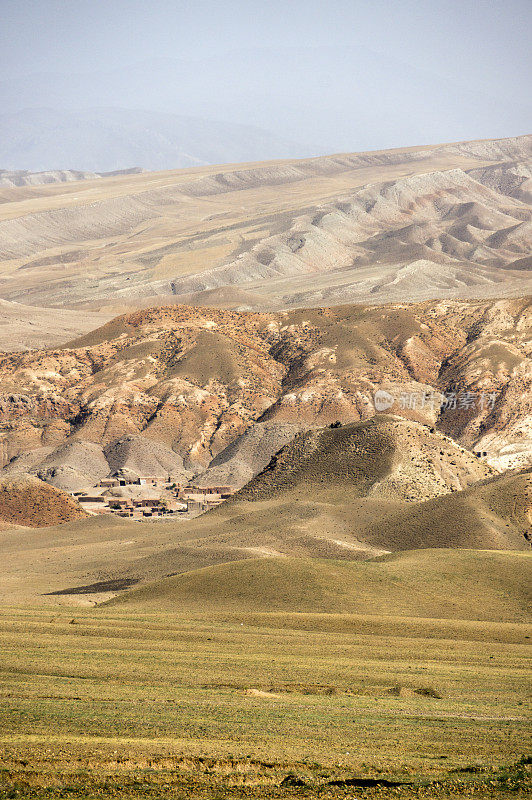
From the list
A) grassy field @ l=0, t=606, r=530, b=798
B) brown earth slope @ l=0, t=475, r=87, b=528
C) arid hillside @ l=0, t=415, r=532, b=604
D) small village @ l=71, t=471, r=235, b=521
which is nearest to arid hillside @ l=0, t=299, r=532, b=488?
small village @ l=71, t=471, r=235, b=521

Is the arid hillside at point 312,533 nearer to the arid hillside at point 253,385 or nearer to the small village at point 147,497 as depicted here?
the small village at point 147,497

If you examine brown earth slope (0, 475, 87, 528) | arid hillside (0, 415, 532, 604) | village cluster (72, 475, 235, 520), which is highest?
arid hillside (0, 415, 532, 604)

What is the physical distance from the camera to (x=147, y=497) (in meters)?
123

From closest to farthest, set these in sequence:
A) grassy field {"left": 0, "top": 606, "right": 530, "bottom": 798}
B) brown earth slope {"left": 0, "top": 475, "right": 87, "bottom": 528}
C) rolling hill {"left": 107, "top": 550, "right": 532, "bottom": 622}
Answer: grassy field {"left": 0, "top": 606, "right": 530, "bottom": 798}, rolling hill {"left": 107, "top": 550, "right": 532, "bottom": 622}, brown earth slope {"left": 0, "top": 475, "right": 87, "bottom": 528}

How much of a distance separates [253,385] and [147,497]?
35.9 m

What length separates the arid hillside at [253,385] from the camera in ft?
453

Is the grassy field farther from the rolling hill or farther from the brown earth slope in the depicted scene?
the brown earth slope

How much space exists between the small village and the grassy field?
63412 mm

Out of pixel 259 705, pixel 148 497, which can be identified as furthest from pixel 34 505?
pixel 259 705

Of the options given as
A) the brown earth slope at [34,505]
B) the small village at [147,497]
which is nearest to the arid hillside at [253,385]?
the small village at [147,497]

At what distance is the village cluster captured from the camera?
375ft

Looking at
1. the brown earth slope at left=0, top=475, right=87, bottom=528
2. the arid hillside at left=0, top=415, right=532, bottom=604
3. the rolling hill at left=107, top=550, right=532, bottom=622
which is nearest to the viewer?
the rolling hill at left=107, top=550, right=532, bottom=622

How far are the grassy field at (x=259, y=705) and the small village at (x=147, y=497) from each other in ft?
208

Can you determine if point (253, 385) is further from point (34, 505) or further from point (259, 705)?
point (259, 705)
